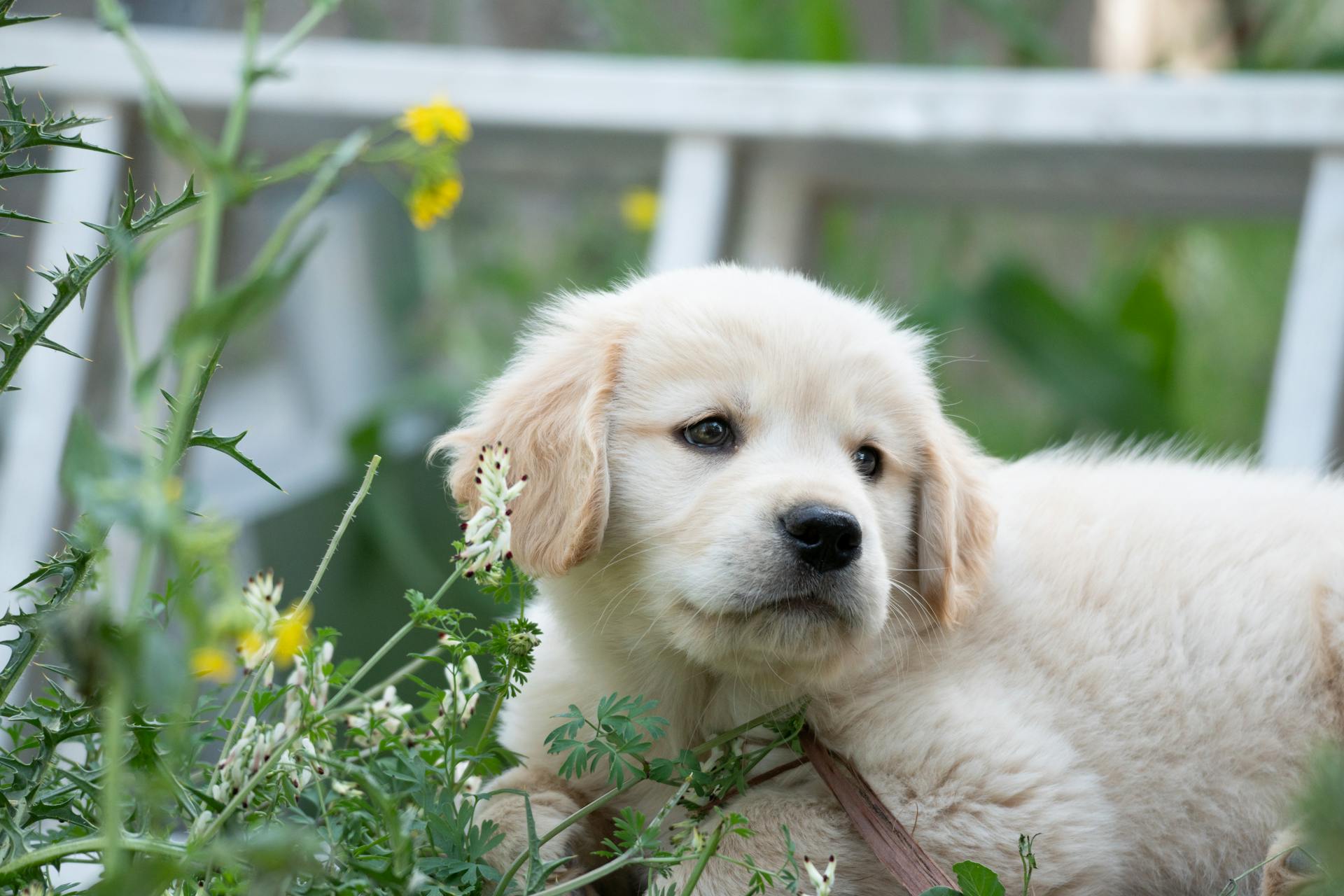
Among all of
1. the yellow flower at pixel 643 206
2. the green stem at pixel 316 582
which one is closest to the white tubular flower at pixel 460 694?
the green stem at pixel 316 582

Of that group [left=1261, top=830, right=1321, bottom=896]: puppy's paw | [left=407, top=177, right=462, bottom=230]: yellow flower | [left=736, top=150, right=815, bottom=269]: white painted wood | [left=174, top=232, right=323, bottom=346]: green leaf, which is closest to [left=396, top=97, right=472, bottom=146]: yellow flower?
[left=407, top=177, right=462, bottom=230]: yellow flower

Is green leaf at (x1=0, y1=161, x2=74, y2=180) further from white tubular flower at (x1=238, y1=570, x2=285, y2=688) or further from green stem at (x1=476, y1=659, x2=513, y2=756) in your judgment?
green stem at (x1=476, y1=659, x2=513, y2=756)

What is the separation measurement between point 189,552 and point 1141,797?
1.69 meters

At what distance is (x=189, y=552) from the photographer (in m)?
0.78

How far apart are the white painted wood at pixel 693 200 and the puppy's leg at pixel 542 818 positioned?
6.95 ft

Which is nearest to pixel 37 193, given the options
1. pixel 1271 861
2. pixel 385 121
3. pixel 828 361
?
pixel 385 121

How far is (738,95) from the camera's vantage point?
3844 mm

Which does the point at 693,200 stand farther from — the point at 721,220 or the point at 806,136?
the point at 806,136

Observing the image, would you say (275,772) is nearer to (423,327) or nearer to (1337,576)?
(1337,576)

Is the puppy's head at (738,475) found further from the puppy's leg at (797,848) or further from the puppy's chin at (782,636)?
the puppy's leg at (797,848)

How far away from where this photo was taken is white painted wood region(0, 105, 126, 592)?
3.48m

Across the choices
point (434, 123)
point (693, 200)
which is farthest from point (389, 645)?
point (693, 200)

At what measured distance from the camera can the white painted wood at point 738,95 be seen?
355cm

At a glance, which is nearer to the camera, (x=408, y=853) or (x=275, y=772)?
(x=408, y=853)
